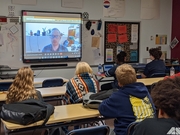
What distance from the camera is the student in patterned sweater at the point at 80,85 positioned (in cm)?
306

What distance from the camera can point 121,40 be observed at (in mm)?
6453

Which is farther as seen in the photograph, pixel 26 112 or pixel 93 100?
pixel 93 100

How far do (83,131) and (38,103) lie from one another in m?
0.59

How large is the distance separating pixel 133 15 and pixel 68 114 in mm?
4602

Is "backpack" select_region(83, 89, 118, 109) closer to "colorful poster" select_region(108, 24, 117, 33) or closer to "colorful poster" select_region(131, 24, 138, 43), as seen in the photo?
"colorful poster" select_region(108, 24, 117, 33)

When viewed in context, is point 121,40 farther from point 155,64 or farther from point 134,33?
point 155,64

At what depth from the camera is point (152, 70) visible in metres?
5.04

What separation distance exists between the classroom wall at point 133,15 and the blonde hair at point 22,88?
118 inches

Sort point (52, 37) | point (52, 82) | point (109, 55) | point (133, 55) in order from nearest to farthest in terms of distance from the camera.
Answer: point (52, 82) < point (52, 37) < point (109, 55) < point (133, 55)

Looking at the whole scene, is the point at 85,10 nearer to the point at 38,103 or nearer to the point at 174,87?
the point at 38,103

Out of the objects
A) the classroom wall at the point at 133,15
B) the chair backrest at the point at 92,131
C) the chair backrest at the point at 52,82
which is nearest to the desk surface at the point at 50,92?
the chair backrest at the point at 52,82

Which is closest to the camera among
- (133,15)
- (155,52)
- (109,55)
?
(155,52)

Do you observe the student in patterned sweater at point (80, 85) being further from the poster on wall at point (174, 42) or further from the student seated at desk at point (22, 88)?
the poster on wall at point (174, 42)

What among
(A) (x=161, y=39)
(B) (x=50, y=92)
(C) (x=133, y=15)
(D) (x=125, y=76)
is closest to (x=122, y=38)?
(C) (x=133, y=15)
